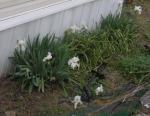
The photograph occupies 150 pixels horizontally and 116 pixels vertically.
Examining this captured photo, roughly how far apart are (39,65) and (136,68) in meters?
1.51

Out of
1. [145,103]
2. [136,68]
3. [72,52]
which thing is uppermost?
[72,52]

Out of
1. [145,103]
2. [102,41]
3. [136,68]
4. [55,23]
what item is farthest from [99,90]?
[102,41]

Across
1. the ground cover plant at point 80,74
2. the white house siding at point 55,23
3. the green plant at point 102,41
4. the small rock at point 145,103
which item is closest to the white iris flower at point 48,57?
the ground cover plant at point 80,74

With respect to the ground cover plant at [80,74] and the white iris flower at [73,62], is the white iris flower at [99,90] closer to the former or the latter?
the ground cover plant at [80,74]

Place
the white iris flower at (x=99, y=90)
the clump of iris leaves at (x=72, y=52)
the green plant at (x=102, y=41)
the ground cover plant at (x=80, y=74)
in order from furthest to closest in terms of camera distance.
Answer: the green plant at (x=102, y=41) → the white iris flower at (x=99, y=90) → the clump of iris leaves at (x=72, y=52) → the ground cover plant at (x=80, y=74)

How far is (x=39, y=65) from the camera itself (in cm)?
486

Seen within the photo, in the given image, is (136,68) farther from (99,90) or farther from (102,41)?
(99,90)

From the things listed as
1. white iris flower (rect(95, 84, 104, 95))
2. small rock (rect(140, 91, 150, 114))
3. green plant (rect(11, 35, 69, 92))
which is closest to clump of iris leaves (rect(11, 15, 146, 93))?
green plant (rect(11, 35, 69, 92))

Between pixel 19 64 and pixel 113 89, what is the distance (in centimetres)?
124

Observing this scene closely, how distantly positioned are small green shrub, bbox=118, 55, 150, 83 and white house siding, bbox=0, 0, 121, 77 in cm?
84

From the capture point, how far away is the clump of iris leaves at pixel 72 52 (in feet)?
16.0

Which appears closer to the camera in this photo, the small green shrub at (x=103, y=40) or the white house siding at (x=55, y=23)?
the white house siding at (x=55, y=23)

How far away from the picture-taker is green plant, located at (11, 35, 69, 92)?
190 inches

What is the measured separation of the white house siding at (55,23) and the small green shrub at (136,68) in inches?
33.1
